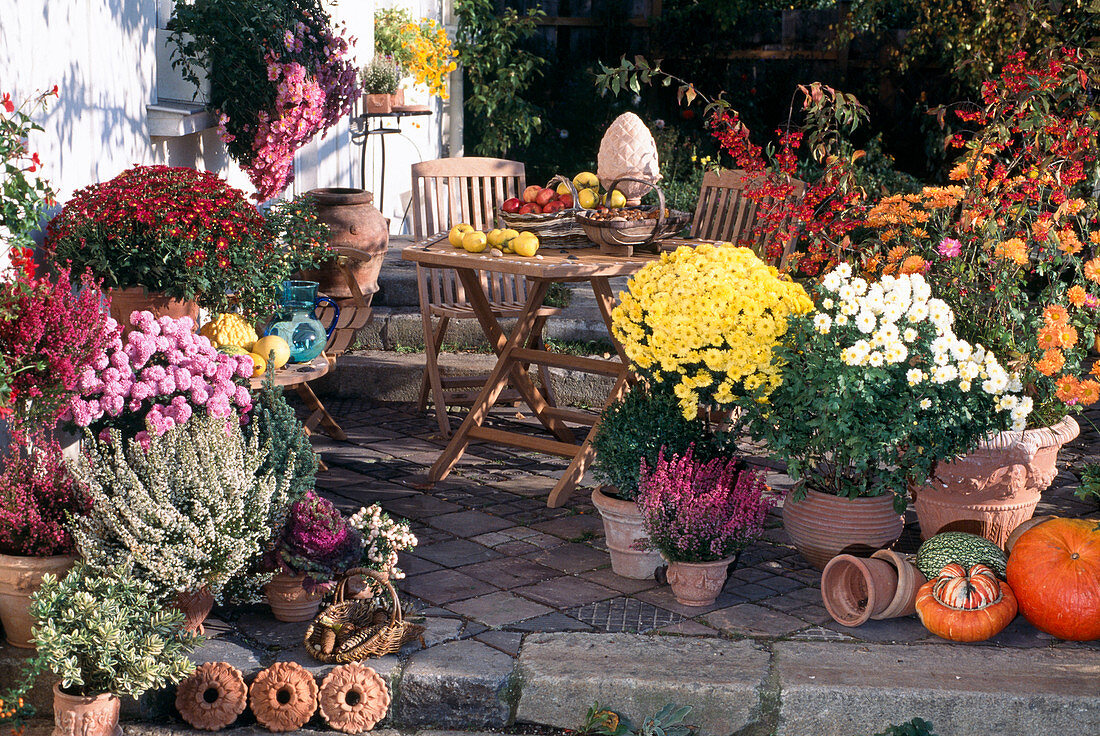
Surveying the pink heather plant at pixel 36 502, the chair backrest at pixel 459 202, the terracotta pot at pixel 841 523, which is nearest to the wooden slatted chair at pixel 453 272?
the chair backrest at pixel 459 202

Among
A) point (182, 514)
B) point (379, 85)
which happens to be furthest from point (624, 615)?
point (379, 85)

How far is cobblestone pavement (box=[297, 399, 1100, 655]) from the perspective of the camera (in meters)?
3.37

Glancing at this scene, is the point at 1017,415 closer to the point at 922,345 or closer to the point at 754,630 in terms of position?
the point at 922,345

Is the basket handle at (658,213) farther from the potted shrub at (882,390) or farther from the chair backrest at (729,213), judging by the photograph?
the potted shrub at (882,390)

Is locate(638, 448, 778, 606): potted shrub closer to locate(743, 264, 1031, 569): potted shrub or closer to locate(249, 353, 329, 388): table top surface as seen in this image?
locate(743, 264, 1031, 569): potted shrub

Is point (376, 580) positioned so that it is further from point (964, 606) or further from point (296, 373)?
point (964, 606)

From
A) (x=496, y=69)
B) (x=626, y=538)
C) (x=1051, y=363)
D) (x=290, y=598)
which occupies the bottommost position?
(x=290, y=598)

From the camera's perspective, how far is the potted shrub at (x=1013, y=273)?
374cm

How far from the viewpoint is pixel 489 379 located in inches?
192

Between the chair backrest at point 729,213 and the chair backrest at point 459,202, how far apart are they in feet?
3.09

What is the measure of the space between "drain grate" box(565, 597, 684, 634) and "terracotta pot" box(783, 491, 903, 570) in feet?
1.94

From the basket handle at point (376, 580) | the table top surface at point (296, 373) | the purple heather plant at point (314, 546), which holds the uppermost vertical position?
the table top surface at point (296, 373)

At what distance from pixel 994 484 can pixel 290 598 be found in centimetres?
229

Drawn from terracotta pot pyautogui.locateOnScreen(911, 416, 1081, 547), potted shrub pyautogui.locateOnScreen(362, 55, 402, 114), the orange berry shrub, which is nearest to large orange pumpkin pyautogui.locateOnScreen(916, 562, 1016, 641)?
terracotta pot pyautogui.locateOnScreen(911, 416, 1081, 547)
